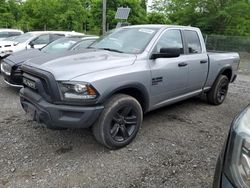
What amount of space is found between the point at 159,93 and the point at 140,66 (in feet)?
2.03

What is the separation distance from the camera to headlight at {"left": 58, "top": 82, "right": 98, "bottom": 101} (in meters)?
3.20

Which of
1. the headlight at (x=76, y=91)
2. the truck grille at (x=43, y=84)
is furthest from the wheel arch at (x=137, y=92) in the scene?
the truck grille at (x=43, y=84)

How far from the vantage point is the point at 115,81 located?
11.4ft

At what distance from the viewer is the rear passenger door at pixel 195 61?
191 inches

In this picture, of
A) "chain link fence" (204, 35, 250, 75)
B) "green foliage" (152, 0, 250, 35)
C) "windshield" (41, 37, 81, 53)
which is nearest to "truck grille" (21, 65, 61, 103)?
"windshield" (41, 37, 81, 53)

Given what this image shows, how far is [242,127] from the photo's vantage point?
1553 millimetres

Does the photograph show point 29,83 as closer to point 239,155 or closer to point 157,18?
point 239,155

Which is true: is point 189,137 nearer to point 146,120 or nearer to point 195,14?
point 146,120

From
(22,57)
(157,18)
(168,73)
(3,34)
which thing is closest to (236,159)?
(168,73)

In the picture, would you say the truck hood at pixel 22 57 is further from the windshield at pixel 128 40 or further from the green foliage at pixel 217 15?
the green foliage at pixel 217 15

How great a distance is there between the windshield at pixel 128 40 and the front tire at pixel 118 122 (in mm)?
865

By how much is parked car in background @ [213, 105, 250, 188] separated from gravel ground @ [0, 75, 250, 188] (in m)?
1.50

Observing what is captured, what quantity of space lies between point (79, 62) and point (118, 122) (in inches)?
38.0

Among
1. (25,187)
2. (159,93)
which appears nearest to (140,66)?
(159,93)
